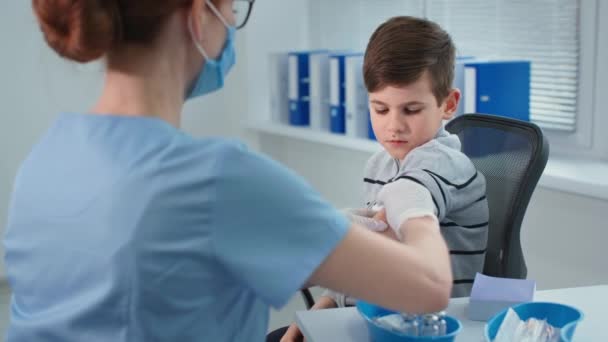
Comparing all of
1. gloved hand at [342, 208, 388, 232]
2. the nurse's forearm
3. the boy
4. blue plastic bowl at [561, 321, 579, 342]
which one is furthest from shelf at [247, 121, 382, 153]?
the nurse's forearm

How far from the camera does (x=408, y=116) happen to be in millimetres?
1697

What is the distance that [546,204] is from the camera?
2.51 m

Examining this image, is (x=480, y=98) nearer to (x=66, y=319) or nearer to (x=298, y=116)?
(x=298, y=116)

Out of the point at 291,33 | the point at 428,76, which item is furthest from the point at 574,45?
the point at 291,33

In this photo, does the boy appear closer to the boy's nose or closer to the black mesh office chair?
the boy's nose

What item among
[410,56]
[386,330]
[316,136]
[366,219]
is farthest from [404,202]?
[316,136]

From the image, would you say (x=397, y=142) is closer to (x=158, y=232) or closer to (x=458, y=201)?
(x=458, y=201)

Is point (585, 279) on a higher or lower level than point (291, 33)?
lower

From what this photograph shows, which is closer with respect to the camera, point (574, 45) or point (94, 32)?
point (94, 32)

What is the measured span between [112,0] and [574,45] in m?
1.97

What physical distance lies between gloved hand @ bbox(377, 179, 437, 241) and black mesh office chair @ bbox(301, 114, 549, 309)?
A: 36 cm

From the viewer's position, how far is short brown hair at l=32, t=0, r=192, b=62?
0.98m

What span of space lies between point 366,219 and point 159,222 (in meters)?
0.55

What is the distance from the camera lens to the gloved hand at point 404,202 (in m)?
1.24
